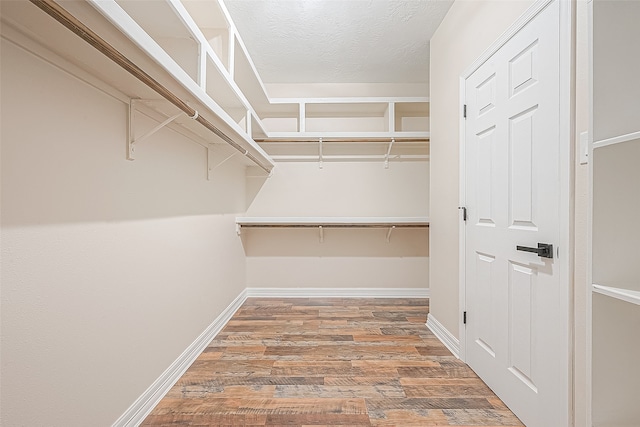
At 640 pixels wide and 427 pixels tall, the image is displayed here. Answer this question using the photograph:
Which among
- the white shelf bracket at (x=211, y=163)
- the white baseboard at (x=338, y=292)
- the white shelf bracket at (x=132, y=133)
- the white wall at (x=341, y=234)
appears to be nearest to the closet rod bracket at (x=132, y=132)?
the white shelf bracket at (x=132, y=133)

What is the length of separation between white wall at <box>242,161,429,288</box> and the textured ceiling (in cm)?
98

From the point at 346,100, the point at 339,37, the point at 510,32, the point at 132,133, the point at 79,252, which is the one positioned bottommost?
the point at 79,252

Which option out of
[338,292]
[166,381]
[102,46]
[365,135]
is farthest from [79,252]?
[338,292]

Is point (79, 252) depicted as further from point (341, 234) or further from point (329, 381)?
point (341, 234)

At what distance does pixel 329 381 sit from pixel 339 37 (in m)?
2.64

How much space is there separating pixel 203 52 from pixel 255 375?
6.04 ft

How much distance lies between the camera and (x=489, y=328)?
191 cm

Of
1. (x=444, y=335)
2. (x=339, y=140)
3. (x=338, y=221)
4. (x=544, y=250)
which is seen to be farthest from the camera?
(x=339, y=140)

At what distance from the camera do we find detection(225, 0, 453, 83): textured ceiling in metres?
2.44

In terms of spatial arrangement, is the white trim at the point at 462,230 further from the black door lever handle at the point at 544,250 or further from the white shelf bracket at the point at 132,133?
the white shelf bracket at the point at 132,133

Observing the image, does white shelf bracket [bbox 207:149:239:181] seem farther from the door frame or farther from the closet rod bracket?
the door frame

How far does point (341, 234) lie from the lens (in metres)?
3.88

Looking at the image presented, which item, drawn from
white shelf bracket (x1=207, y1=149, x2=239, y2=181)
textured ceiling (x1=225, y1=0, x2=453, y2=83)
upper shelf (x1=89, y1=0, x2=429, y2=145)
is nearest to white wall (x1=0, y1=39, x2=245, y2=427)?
upper shelf (x1=89, y1=0, x2=429, y2=145)

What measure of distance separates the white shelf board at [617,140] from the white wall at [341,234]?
3009 millimetres
